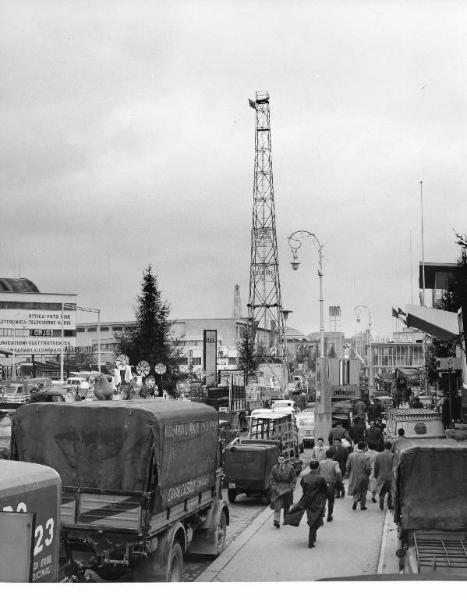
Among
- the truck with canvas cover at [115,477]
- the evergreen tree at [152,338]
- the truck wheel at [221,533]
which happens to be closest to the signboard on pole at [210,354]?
the evergreen tree at [152,338]

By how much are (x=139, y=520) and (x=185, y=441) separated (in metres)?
1.94

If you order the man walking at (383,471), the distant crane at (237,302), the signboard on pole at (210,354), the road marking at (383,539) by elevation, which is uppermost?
the distant crane at (237,302)

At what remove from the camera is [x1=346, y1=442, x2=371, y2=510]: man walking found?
17.1 meters

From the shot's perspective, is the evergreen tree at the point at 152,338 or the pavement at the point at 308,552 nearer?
the pavement at the point at 308,552

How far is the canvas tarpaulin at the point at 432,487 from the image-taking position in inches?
367

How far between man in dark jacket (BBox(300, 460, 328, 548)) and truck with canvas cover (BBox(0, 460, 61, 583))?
316 inches

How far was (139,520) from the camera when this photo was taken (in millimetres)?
9367

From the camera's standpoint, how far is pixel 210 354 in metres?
52.9

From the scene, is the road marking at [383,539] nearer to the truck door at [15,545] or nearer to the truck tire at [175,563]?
the truck tire at [175,563]

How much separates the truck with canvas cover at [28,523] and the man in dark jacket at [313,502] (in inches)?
316

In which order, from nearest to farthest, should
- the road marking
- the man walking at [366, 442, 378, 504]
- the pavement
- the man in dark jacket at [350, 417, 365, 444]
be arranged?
1. the pavement
2. the road marking
3. the man walking at [366, 442, 378, 504]
4. the man in dark jacket at [350, 417, 365, 444]

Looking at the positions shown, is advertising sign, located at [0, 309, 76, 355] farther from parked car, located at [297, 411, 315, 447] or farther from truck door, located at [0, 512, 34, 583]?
truck door, located at [0, 512, 34, 583]

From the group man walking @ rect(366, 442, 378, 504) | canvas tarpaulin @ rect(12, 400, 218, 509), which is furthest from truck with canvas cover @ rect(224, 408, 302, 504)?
canvas tarpaulin @ rect(12, 400, 218, 509)

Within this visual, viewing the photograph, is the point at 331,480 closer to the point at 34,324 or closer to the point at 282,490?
the point at 282,490
